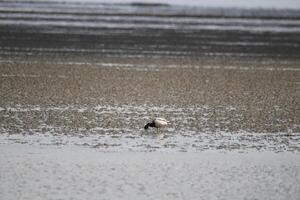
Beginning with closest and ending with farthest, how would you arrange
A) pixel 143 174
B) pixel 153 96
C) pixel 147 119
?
pixel 143 174
pixel 147 119
pixel 153 96

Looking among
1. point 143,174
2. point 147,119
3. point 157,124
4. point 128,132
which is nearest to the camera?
point 143,174

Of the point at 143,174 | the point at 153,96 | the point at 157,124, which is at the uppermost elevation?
the point at 143,174

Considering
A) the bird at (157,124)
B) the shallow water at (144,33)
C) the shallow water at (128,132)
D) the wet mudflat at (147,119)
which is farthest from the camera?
the shallow water at (144,33)

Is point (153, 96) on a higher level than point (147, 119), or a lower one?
lower

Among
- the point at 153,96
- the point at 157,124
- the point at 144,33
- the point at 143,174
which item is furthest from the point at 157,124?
the point at 144,33

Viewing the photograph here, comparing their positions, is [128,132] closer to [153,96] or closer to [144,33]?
[153,96]

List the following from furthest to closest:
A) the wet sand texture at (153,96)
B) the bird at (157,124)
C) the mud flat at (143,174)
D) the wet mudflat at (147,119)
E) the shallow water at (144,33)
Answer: the shallow water at (144,33) → the wet sand texture at (153,96) → the bird at (157,124) → the wet mudflat at (147,119) → the mud flat at (143,174)

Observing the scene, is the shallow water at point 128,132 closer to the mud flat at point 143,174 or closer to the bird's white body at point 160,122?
the bird's white body at point 160,122

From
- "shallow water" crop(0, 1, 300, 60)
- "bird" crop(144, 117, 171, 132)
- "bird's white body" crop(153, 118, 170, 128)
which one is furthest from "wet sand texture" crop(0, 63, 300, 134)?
"shallow water" crop(0, 1, 300, 60)

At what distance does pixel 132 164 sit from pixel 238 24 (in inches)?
1525

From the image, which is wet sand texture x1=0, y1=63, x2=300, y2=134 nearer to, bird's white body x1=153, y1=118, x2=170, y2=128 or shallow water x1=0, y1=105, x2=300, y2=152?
shallow water x1=0, y1=105, x2=300, y2=152

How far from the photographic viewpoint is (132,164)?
1223cm

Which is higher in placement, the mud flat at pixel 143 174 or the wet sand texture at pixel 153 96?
the mud flat at pixel 143 174

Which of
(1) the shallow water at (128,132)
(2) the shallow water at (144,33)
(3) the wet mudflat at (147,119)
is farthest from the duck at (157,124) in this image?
(2) the shallow water at (144,33)
